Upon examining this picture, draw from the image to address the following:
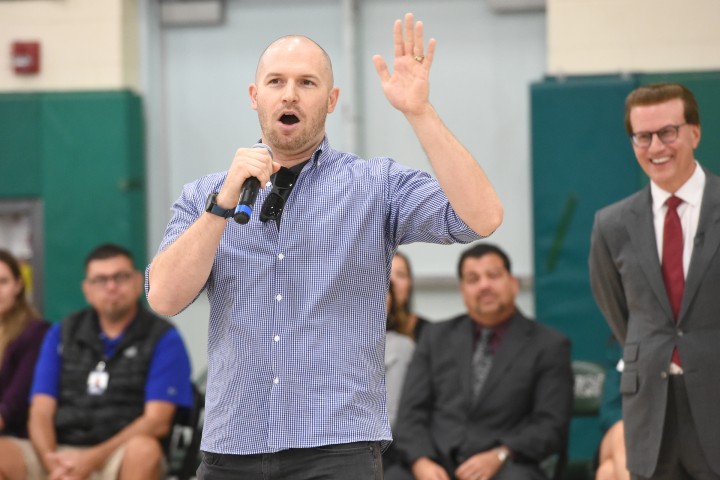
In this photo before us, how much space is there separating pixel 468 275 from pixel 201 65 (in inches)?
112

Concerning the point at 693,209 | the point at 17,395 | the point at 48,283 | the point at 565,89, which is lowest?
the point at 17,395

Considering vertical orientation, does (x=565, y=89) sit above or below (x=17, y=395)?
above

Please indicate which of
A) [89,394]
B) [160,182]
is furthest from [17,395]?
[160,182]

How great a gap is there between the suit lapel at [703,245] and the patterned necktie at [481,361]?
158 centimetres

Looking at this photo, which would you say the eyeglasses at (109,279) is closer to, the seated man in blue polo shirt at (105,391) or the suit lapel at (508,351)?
the seated man in blue polo shirt at (105,391)

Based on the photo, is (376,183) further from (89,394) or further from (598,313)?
(598,313)

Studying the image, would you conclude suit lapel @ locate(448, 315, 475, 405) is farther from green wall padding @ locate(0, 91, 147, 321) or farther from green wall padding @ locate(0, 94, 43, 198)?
green wall padding @ locate(0, 94, 43, 198)

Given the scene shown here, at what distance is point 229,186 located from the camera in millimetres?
2354

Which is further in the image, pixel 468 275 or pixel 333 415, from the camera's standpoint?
pixel 468 275

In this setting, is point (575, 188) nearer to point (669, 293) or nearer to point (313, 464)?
point (669, 293)

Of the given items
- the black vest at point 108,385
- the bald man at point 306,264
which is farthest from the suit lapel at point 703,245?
the black vest at point 108,385

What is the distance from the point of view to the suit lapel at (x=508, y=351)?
4.94m

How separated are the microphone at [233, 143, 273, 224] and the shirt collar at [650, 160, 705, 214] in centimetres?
185

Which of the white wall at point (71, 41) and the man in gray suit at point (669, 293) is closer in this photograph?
the man in gray suit at point (669, 293)
